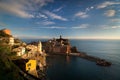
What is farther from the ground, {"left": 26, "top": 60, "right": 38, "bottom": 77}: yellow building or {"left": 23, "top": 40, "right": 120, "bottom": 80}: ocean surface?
{"left": 26, "top": 60, "right": 38, "bottom": 77}: yellow building

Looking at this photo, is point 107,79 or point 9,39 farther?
point 9,39

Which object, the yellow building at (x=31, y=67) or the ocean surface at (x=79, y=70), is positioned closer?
the yellow building at (x=31, y=67)

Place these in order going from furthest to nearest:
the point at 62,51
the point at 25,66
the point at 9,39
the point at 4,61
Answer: the point at 62,51 < the point at 9,39 < the point at 25,66 < the point at 4,61

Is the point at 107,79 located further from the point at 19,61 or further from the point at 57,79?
the point at 19,61

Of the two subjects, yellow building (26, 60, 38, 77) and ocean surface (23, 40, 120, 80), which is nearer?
yellow building (26, 60, 38, 77)

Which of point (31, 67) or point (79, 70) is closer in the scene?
point (31, 67)

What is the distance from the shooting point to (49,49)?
55969 mm

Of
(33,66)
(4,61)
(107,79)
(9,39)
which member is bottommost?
(107,79)

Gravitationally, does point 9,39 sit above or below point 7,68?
above

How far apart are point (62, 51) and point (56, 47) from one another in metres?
3.16

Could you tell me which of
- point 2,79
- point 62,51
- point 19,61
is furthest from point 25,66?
point 62,51

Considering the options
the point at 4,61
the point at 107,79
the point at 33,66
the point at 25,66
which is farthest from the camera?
the point at 107,79

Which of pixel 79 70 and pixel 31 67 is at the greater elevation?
pixel 31 67

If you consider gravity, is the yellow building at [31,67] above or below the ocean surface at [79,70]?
above
